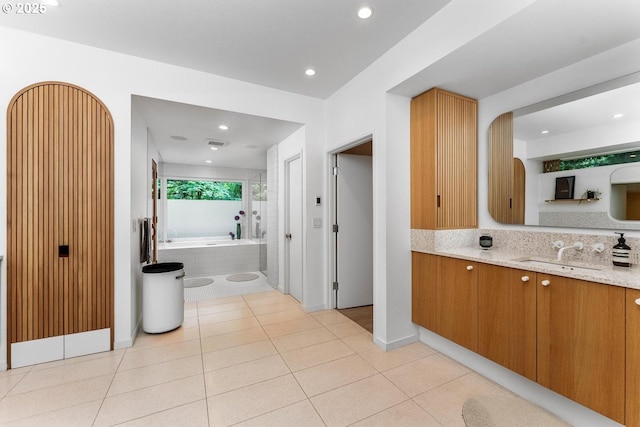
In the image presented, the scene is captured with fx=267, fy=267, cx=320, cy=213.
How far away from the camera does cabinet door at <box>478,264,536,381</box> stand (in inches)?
67.4

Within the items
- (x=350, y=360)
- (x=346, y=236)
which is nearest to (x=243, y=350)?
(x=350, y=360)

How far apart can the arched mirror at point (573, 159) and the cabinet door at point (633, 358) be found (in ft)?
2.64

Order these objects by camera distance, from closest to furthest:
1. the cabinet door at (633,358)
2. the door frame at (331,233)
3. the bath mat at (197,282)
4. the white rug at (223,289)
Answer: the cabinet door at (633,358) → the door frame at (331,233) → the white rug at (223,289) → the bath mat at (197,282)

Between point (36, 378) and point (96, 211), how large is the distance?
1.33 meters

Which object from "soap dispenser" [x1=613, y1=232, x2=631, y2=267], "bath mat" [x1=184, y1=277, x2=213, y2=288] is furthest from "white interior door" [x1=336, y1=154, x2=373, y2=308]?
"bath mat" [x1=184, y1=277, x2=213, y2=288]

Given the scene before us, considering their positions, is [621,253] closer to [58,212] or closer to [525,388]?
[525,388]

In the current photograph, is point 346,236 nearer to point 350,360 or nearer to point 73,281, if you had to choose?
point 350,360

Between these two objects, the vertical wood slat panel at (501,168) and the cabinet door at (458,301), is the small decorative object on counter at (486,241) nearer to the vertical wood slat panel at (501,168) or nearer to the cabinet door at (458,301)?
the vertical wood slat panel at (501,168)

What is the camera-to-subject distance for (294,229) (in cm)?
388

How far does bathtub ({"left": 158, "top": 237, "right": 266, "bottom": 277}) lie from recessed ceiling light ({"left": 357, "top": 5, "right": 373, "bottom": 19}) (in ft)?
14.5

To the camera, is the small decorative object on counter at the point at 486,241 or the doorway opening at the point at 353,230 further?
the doorway opening at the point at 353,230

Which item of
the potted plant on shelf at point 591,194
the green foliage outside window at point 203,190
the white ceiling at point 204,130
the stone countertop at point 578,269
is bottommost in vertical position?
the stone countertop at point 578,269

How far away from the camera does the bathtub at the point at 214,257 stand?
16.9ft

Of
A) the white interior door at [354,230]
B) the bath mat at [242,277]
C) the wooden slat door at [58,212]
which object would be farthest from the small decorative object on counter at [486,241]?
the bath mat at [242,277]
